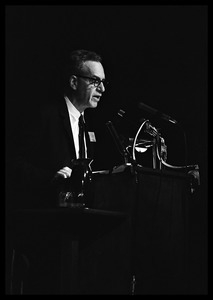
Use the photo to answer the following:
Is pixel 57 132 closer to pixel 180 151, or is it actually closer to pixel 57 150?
pixel 57 150

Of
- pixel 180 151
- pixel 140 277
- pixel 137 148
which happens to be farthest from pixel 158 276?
pixel 180 151

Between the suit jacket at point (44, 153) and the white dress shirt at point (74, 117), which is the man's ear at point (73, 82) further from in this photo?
the suit jacket at point (44, 153)

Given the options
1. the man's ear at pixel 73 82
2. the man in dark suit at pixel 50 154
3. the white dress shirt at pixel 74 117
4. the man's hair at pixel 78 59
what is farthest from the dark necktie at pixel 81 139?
the man's hair at pixel 78 59

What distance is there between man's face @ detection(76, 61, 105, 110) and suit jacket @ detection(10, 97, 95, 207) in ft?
0.66

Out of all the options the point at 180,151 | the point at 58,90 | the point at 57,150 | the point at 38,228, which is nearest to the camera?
the point at 38,228

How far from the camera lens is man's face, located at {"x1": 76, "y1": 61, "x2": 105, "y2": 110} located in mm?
3701

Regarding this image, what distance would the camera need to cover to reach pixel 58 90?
3.85m

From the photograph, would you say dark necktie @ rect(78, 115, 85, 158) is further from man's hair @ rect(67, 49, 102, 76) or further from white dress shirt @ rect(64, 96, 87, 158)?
man's hair @ rect(67, 49, 102, 76)

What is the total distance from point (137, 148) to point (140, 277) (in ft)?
3.03

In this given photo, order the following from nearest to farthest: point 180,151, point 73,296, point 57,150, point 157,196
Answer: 1. point 73,296
2. point 157,196
3. point 57,150
4. point 180,151

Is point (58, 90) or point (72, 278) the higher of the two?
point (58, 90)

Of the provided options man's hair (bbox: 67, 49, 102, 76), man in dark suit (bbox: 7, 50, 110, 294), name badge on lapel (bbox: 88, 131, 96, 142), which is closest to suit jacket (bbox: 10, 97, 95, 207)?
man in dark suit (bbox: 7, 50, 110, 294)

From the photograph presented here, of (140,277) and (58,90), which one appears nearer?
(140,277)

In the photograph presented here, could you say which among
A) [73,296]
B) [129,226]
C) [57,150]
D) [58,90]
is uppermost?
[58,90]
